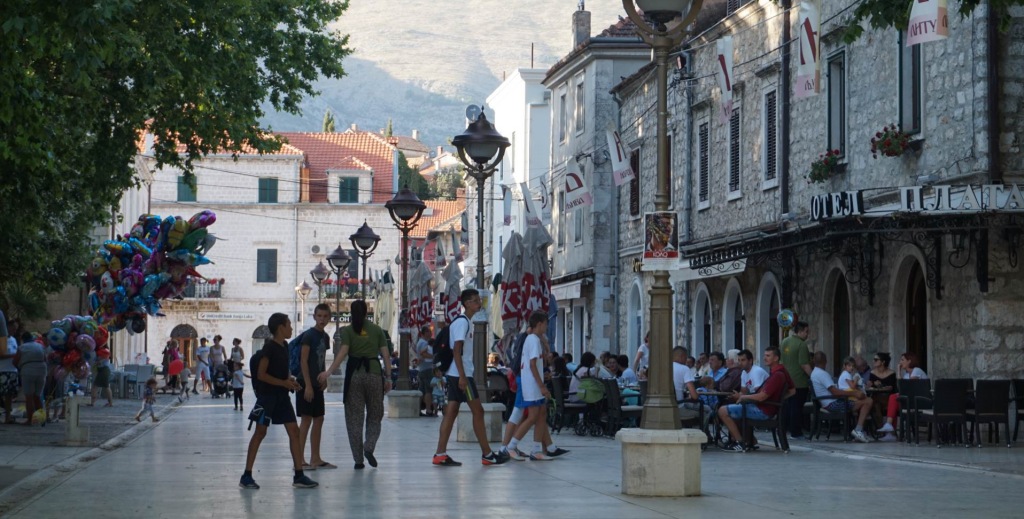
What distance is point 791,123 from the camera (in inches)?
1121

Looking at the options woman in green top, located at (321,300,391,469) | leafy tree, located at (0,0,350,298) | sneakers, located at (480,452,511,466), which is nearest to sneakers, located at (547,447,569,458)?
sneakers, located at (480,452,511,466)

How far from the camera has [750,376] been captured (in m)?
20.9

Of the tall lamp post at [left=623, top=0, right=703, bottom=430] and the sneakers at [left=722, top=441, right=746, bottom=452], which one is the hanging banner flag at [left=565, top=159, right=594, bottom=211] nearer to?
the sneakers at [left=722, top=441, right=746, bottom=452]

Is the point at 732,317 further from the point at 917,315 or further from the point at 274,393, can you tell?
the point at 274,393

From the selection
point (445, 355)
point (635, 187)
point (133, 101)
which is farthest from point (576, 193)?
point (445, 355)

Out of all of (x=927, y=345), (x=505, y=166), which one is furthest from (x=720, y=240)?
(x=505, y=166)

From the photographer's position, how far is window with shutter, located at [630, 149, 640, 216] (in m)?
40.0

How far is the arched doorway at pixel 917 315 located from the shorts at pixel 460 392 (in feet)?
27.8

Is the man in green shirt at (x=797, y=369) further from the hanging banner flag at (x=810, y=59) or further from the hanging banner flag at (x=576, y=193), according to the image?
the hanging banner flag at (x=576, y=193)

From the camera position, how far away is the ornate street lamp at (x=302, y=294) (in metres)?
78.5

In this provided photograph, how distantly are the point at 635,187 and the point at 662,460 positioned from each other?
27.8m

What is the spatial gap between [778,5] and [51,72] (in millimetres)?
13303

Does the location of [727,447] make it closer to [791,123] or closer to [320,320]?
[320,320]

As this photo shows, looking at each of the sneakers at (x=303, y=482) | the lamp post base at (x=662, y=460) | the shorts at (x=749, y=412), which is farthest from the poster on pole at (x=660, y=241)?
the shorts at (x=749, y=412)
